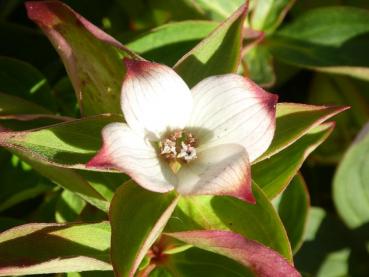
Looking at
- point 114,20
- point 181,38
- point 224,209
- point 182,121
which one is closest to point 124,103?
point 182,121

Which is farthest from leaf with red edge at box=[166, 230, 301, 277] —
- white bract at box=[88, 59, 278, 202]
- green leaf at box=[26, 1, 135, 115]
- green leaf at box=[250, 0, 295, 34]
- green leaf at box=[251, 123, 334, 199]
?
green leaf at box=[250, 0, 295, 34]

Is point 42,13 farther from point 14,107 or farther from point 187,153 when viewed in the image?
point 187,153

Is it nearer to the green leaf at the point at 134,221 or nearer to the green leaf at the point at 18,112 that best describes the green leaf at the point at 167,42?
the green leaf at the point at 18,112

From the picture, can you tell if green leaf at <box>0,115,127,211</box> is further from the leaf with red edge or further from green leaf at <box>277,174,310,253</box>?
green leaf at <box>277,174,310,253</box>

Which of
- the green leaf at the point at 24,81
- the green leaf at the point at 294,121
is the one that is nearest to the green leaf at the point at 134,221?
the green leaf at the point at 294,121

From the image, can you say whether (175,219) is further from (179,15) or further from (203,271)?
(179,15)

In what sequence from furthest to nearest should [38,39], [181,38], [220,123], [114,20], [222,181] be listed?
[114,20] < [38,39] < [181,38] < [220,123] < [222,181]

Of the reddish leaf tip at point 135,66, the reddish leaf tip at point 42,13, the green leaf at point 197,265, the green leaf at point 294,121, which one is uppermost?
the reddish leaf tip at point 42,13
